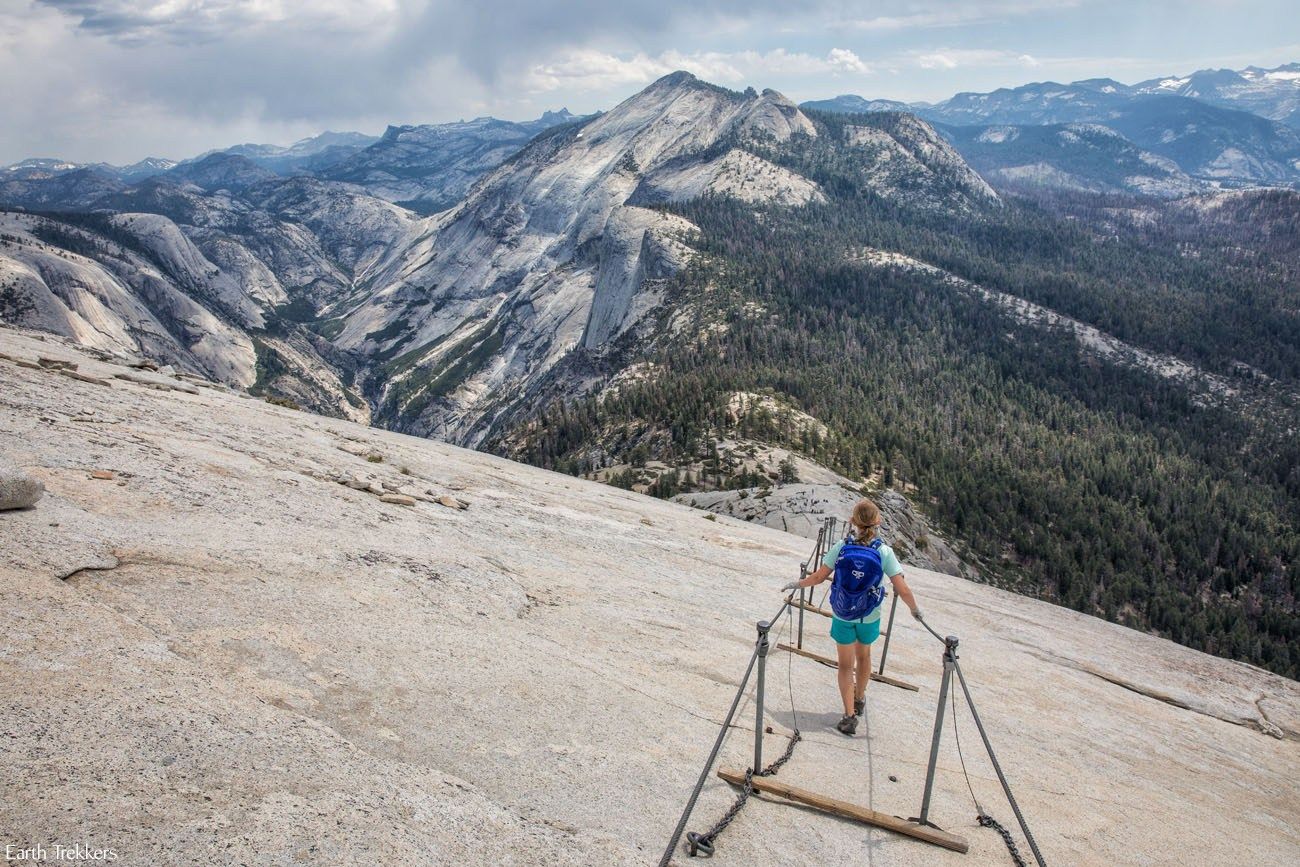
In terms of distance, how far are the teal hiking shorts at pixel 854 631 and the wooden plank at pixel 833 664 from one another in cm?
406

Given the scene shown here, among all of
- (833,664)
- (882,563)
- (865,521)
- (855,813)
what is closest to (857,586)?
(882,563)

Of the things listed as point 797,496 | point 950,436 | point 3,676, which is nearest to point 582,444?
point 797,496

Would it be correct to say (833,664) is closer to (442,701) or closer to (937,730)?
(937,730)

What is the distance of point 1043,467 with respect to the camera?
118 m

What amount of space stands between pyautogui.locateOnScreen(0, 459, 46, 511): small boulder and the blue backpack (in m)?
14.3

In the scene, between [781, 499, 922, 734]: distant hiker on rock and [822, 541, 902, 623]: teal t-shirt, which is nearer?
[781, 499, 922, 734]: distant hiker on rock

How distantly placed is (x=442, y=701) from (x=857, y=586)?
22.8ft

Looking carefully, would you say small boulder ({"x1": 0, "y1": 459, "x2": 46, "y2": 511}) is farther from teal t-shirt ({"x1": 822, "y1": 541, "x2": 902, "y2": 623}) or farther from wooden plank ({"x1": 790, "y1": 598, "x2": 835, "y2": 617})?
wooden plank ({"x1": 790, "y1": 598, "x2": 835, "y2": 617})

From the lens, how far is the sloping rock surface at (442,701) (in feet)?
26.2

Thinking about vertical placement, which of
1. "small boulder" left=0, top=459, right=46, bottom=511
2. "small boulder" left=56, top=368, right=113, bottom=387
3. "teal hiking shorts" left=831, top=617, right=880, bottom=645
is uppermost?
"small boulder" left=56, top=368, right=113, bottom=387

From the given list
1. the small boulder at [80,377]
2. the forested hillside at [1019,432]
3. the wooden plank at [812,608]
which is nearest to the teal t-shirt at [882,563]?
the wooden plank at [812,608]

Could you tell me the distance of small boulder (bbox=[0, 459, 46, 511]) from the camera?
1239 centimetres

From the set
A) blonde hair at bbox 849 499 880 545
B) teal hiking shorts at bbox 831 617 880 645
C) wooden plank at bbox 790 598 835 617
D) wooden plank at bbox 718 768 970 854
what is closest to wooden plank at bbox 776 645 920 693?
wooden plank at bbox 790 598 835 617

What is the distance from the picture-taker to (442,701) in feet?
35.4
